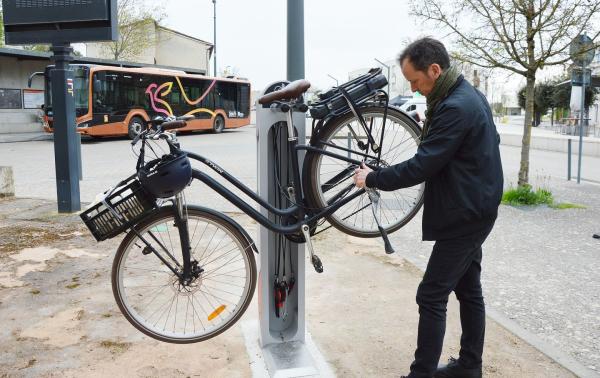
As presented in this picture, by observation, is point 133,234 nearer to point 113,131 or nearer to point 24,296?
point 24,296

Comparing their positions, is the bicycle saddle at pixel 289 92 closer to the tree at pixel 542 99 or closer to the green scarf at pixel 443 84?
the green scarf at pixel 443 84

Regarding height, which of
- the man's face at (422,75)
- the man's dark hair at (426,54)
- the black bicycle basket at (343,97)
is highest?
the man's dark hair at (426,54)

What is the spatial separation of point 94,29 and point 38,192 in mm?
3650

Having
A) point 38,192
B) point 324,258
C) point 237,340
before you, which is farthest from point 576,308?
point 38,192

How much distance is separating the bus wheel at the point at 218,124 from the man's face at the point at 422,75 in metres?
24.7

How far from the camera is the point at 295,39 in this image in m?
3.62

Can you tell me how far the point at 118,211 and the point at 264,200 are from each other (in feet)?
2.55

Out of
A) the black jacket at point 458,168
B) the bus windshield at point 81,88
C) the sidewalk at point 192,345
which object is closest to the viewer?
the black jacket at point 458,168

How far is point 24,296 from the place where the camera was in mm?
4406

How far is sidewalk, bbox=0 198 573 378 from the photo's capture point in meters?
3.31

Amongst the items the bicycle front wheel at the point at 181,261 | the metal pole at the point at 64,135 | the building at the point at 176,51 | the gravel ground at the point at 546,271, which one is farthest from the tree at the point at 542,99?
the bicycle front wheel at the point at 181,261

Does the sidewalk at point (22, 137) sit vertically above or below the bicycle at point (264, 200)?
below

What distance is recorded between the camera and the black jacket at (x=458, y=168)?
258 cm

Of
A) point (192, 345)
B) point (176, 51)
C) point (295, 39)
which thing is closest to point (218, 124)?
point (176, 51)
